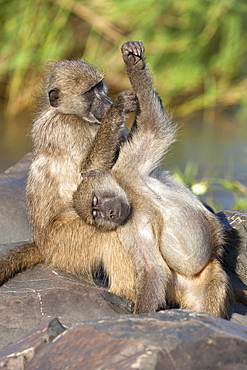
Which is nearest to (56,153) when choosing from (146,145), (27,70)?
(146,145)

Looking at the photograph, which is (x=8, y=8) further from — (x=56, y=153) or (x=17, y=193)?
(x=56, y=153)

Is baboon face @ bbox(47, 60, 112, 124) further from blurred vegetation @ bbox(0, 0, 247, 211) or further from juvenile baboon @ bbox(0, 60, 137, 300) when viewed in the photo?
blurred vegetation @ bbox(0, 0, 247, 211)

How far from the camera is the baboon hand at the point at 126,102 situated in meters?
4.38

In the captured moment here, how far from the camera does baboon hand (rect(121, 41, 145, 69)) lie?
4.38 meters

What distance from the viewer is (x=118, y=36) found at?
9484 millimetres

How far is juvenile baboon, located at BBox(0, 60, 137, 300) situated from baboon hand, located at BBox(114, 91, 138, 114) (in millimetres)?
86

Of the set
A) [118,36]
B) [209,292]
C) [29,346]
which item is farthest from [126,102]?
[118,36]

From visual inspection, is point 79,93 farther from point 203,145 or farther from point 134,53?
point 203,145

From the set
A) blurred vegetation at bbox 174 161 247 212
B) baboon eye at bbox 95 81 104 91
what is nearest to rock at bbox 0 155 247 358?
baboon eye at bbox 95 81 104 91

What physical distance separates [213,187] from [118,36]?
2503 mm

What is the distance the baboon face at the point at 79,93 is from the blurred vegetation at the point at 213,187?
2260mm

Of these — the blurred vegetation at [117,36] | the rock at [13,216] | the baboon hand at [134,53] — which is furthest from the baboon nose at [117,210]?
the blurred vegetation at [117,36]

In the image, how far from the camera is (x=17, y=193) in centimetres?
623

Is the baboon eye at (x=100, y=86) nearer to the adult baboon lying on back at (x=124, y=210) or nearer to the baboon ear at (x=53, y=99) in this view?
the adult baboon lying on back at (x=124, y=210)
